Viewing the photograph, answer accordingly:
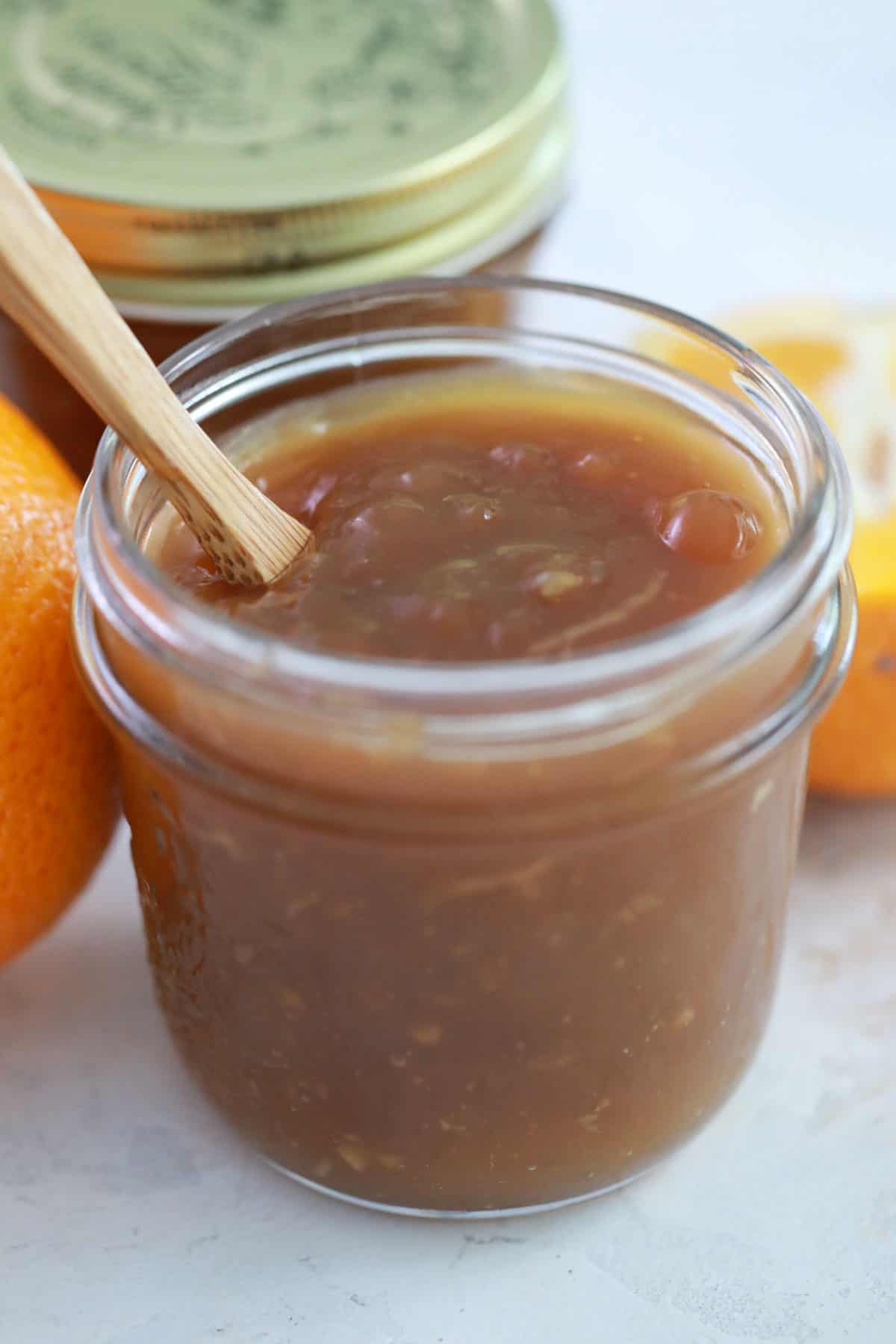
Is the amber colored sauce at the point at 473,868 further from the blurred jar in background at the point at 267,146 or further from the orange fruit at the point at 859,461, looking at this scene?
the blurred jar in background at the point at 267,146

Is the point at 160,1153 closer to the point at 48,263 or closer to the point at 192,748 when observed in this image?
the point at 192,748

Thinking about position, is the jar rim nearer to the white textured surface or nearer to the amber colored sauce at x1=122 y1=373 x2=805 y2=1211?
the amber colored sauce at x1=122 y1=373 x2=805 y2=1211

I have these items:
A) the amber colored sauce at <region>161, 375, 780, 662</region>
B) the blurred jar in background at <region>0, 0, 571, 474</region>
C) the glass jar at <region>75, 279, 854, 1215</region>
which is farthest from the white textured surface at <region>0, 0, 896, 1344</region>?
the blurred jar in background at <region>0, 0, 571, 474</region>

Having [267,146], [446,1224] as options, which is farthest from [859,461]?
[446,1224]

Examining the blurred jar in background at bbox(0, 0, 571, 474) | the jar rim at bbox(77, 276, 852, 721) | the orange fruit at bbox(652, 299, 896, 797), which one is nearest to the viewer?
the jar rim at bbox(77, 276, 852, 721)

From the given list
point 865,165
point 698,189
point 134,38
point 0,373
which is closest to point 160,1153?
point 0,373

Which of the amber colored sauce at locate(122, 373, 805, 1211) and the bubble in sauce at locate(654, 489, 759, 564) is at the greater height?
the bubble in sauce at locate(654, 489, 759, 564)

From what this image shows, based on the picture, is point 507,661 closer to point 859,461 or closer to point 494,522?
point 494,522
